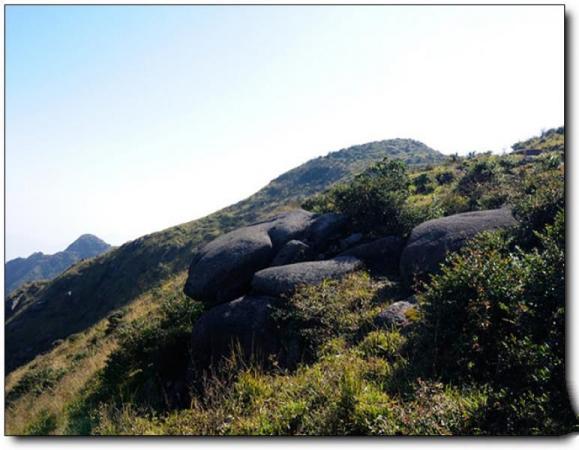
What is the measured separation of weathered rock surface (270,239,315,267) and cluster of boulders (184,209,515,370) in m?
0.02

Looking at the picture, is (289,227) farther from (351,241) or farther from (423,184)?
(423,184)

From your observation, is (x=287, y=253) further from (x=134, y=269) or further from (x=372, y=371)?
(x=134, y=269)

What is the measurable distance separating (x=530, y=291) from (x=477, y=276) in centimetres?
67

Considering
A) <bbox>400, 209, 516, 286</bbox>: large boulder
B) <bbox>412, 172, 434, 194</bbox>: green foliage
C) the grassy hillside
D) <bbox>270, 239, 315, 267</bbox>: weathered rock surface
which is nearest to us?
the grassy hillside

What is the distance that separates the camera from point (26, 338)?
33.9m

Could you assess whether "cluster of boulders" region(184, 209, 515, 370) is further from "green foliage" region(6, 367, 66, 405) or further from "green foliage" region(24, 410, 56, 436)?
"green foliage" region(6, 367, 66, 405)

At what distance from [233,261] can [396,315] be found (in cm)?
447

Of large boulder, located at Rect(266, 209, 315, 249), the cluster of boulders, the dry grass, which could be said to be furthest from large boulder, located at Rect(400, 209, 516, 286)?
the dry grass

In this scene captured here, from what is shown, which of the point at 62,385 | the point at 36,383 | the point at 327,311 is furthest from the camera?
the point at 36,383

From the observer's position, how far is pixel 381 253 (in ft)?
32.8

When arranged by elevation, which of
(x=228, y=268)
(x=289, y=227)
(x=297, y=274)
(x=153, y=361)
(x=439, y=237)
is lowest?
(x=153, y=361)

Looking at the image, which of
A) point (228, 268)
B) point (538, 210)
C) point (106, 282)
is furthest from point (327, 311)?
point (106, 282)

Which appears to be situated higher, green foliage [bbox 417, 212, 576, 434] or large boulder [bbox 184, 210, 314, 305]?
large boulder [bbox 184, 210, 314, 305]

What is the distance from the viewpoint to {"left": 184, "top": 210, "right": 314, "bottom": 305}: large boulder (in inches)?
393
